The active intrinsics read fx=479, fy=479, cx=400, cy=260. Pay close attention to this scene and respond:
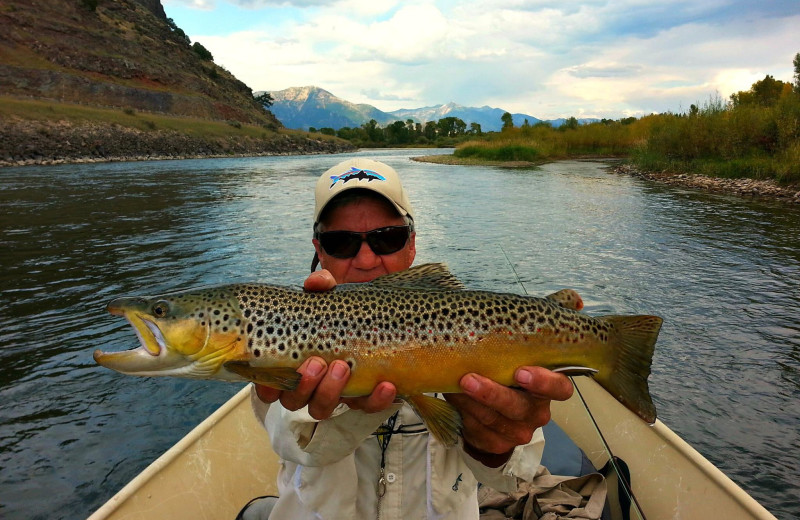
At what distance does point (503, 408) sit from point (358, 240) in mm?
1449

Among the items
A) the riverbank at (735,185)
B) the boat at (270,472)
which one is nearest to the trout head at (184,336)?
the boat at (270,472)

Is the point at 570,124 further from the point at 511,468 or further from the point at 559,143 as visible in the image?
the point at 511,468

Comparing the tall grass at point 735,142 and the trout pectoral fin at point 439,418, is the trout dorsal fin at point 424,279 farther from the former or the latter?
the tall grass at point 735,142

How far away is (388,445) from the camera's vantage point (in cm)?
239

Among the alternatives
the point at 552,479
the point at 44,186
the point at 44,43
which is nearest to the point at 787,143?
the point at 552,479

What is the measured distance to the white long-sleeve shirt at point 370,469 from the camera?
86.8 inches

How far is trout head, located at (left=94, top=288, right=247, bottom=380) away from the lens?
212 cm

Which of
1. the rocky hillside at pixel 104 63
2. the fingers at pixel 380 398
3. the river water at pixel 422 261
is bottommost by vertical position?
the river water at pixel 422 261

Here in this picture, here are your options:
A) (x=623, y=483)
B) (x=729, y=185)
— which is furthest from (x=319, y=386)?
(x=729, y=185)

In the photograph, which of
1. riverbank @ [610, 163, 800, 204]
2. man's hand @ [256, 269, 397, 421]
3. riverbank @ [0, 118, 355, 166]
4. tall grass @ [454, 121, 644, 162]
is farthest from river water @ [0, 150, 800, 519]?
tall grass @ [454, 121, 644, 162]

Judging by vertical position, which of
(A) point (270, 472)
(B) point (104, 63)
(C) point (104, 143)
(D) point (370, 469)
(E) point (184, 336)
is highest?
(B) point (104, 63)

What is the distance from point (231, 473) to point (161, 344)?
79.9 inches

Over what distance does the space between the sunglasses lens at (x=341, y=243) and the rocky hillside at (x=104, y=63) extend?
7557 cm

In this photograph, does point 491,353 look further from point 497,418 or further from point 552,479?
point 552,479
